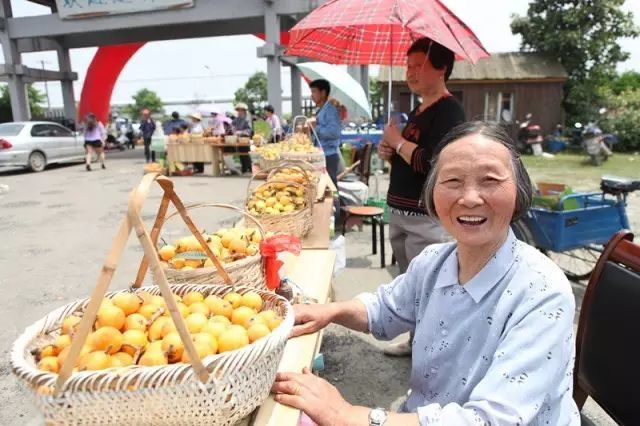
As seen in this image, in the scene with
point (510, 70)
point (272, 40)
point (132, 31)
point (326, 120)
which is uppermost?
point (132, 31)

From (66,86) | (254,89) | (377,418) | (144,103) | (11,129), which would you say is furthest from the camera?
(144,103)

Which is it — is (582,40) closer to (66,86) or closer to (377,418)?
(377,418)

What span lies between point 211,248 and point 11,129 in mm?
13829

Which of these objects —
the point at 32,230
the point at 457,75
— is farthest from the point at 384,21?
the point at 457,75

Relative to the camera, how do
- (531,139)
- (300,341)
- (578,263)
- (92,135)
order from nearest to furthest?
(300,341) < (578,263) < (92,135) < (531,139)

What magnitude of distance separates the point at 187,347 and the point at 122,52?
80.2 feet

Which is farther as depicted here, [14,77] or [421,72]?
[14,77]

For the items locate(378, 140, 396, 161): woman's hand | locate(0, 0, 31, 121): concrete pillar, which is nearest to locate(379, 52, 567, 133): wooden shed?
locate(0, 0, 31, 121): concrete pillar

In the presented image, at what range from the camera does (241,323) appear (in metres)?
1.31

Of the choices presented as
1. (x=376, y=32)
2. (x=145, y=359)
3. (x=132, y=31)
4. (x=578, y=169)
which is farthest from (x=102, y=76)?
(x=145, y=359)

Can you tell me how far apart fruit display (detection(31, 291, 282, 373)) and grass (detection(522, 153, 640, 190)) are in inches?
381

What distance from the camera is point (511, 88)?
18422 mm

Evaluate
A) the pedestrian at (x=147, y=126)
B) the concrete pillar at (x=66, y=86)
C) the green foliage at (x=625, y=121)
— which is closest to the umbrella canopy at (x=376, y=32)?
the pedestrian at (x=147, y=126)

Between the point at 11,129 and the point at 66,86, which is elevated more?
the point at 66,86
